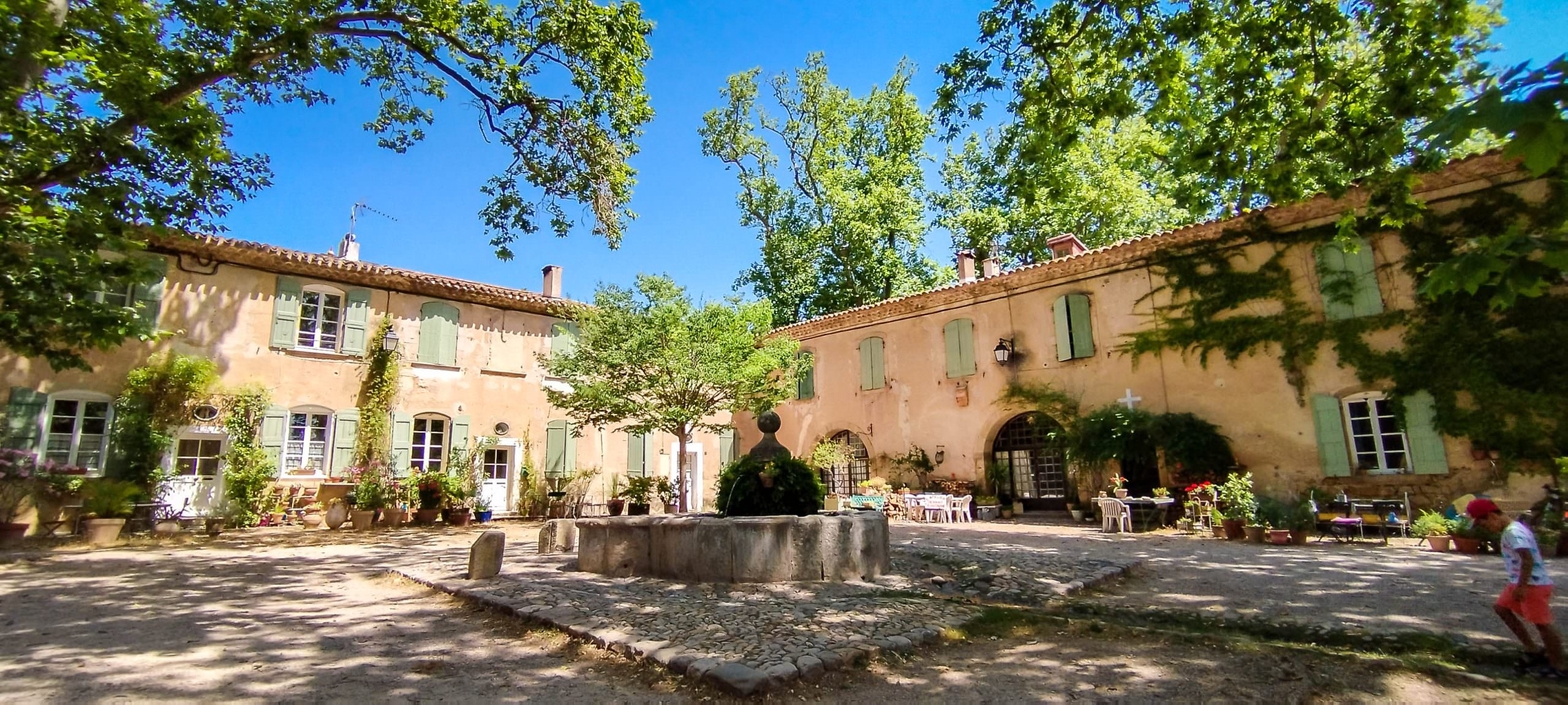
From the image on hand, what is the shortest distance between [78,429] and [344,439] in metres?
3.81

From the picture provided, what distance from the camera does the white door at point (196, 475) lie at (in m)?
12.4

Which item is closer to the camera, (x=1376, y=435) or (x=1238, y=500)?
(x=1238, y=500)

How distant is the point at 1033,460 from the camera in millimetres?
15711

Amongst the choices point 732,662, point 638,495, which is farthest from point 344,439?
point 732,662

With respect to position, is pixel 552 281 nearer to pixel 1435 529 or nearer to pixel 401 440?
pixel 401 440

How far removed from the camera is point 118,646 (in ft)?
15.5

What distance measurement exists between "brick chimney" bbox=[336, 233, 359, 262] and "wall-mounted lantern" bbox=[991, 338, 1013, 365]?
47.9 feet

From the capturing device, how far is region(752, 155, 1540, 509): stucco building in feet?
36.2

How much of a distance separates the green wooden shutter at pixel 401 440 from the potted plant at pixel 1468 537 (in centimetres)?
Result: 1716

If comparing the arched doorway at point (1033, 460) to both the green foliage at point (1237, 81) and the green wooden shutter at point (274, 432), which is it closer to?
the green foliage at point (1237, 81)

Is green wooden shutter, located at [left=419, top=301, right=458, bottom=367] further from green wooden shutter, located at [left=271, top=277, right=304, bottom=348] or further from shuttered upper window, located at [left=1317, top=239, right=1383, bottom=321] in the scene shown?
shuttered upper window, located at [left=1317, top=239, right=1383, bottom=321]

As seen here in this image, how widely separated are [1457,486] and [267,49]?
1636cm

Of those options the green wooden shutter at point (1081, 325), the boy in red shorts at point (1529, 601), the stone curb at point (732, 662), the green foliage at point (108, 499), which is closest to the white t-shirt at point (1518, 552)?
the boy in red shorts at point (1529, 601)

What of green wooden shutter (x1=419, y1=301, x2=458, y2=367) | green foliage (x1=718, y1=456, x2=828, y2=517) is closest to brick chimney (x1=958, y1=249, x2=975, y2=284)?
green foliage (x1=718, y1=456, x2=828, y2=517)
